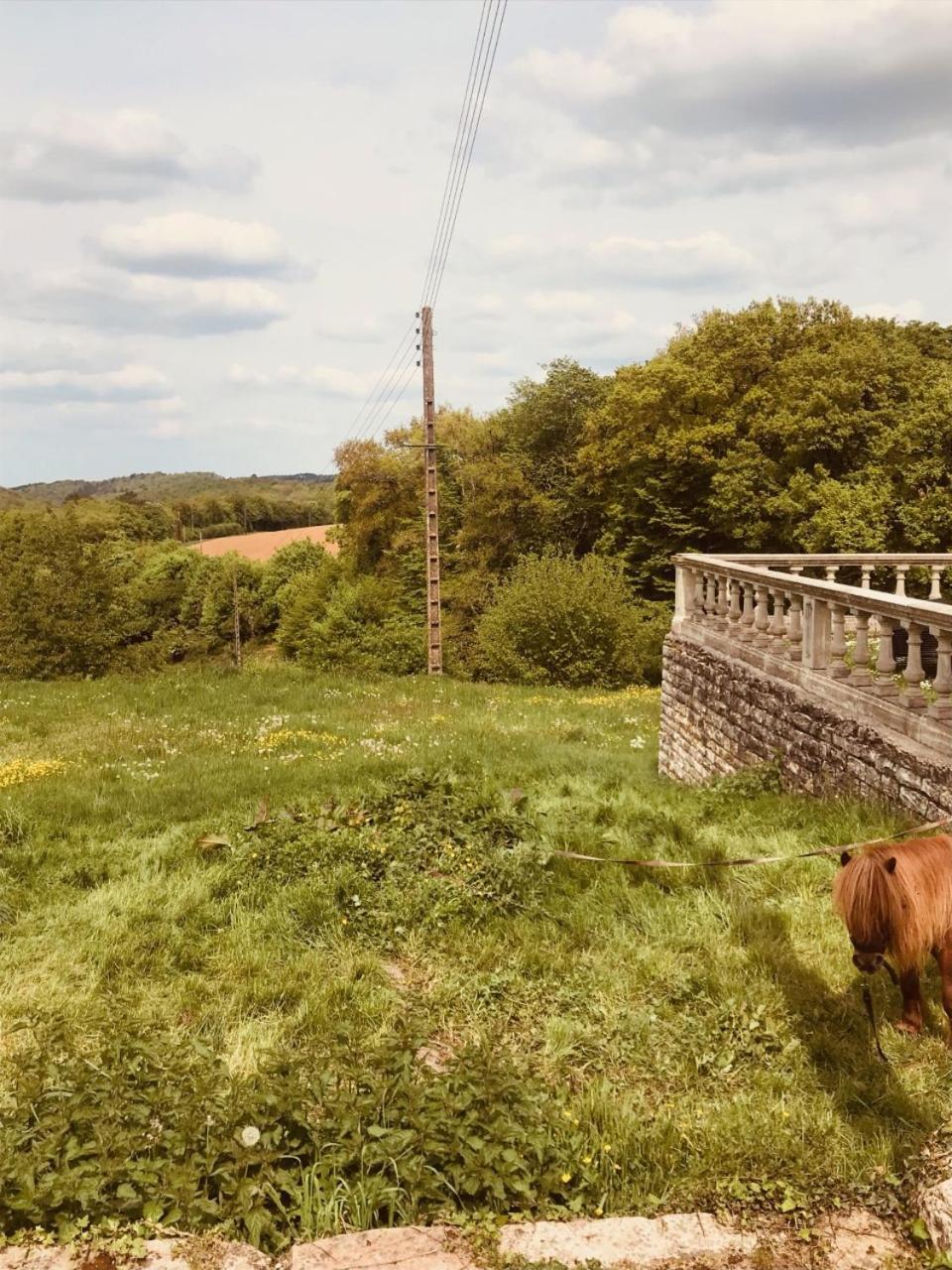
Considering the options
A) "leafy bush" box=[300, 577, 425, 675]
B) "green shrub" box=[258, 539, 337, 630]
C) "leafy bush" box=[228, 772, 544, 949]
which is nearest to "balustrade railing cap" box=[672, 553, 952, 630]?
"leafy bush" box=[228, 772, 544, 949]

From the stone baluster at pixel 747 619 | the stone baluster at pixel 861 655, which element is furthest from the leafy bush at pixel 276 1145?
the stone baluster at pixel 747 619

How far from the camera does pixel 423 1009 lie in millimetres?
5637

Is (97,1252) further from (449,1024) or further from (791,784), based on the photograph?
(791,784)

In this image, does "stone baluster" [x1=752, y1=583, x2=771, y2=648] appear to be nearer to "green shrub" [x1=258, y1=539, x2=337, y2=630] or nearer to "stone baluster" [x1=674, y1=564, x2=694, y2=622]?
"stone baluster" [x1=674, y1=564, x2=694, y2=622]

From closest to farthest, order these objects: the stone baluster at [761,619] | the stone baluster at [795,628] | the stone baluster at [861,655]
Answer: the stone baluster at [861,655], the stone baluster at [795,628], the stone baluster at [761,619]

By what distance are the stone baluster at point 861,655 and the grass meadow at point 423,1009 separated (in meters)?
1.38

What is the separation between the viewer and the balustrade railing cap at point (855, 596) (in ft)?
23.5

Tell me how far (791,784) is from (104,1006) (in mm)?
7390

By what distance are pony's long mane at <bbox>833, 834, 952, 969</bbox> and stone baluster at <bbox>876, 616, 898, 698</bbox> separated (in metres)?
4.02

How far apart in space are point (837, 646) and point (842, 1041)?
198 inches

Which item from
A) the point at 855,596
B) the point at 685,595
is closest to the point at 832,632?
the point at 855,596

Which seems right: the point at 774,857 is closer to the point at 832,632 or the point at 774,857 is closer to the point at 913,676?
the point at 913,676

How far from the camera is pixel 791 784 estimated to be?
969cm

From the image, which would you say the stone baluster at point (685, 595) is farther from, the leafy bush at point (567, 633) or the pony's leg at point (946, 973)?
the leafy bush at point (567, 633)
